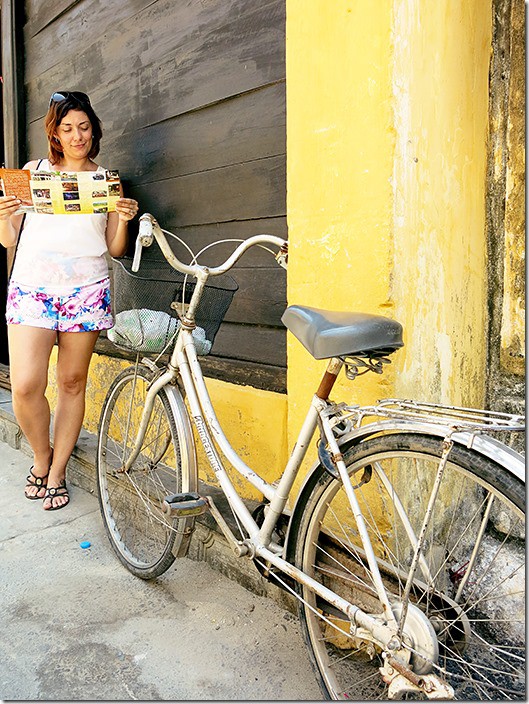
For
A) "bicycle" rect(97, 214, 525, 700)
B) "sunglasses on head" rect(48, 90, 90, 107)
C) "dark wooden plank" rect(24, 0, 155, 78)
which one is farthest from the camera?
"dark wooden plank" rect(24, 0, 155, 78)

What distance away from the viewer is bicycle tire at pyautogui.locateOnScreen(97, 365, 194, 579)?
221cm

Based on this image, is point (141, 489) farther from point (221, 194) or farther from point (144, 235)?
point (221, 194)

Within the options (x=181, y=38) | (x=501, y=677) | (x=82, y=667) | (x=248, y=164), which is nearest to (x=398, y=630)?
(x=501, y=677)

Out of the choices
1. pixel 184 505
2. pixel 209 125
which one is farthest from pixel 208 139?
pixel 184 505

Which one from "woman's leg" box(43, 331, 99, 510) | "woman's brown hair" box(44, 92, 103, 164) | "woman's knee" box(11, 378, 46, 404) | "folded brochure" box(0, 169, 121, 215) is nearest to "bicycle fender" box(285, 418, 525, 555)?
"folded brochure" box(0, 169, 121, 215)

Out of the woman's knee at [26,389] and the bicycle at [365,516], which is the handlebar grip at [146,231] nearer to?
the bicycle at [365,516]

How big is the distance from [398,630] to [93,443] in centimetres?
240

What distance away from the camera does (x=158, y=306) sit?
2.19 m

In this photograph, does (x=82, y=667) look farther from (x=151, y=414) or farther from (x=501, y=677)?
(x=501, y=677)

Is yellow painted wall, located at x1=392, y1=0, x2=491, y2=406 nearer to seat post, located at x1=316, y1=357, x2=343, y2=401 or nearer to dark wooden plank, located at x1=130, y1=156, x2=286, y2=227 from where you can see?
seat post, located at x1=316, y1=357, x2=343, y2=401

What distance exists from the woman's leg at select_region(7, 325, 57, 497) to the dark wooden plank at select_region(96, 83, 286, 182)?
3.49 ft

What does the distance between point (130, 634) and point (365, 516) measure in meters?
0.91

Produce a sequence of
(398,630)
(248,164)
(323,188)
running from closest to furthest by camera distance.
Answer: (398,630) < (323,188) < (248,164)

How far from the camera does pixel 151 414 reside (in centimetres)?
233
